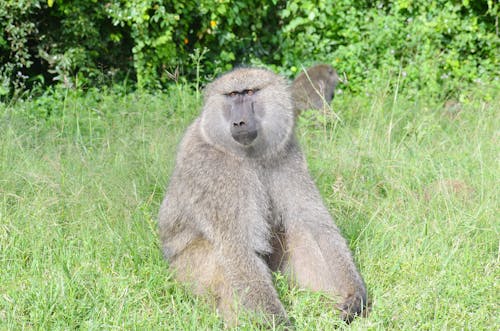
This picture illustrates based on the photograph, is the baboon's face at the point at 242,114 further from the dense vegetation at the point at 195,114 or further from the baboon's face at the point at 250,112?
the dense vegetation at the point at 195,114

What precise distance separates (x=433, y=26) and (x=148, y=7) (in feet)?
8.72

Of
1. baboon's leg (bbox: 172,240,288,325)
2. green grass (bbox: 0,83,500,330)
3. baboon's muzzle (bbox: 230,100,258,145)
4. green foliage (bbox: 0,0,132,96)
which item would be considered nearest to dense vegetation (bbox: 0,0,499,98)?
green foliage (bbox: 0,0,132,96)

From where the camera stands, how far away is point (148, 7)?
6320 mm

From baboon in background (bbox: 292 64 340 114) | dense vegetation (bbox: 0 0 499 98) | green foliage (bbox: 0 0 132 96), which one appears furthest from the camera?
baboon in background (bbox: 292 64 340 114)

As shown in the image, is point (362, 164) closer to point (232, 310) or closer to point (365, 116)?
point (365, 116)

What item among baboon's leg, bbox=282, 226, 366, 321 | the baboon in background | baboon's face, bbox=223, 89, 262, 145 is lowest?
baboon's leg, bbox=282, 226, 366, 321

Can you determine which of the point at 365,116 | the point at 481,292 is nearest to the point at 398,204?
the point at 481,292

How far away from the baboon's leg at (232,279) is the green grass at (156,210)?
8cm

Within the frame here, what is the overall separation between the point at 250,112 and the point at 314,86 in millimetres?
3459

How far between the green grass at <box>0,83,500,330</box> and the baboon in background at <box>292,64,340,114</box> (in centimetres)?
101

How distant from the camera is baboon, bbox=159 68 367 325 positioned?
3324 mm

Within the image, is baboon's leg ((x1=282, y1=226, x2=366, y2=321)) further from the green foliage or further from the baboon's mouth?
the green foliage

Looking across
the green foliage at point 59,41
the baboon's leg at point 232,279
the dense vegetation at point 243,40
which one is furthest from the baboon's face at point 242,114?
the green foliage at point 59,41

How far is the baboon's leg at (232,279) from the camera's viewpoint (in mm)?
3232
